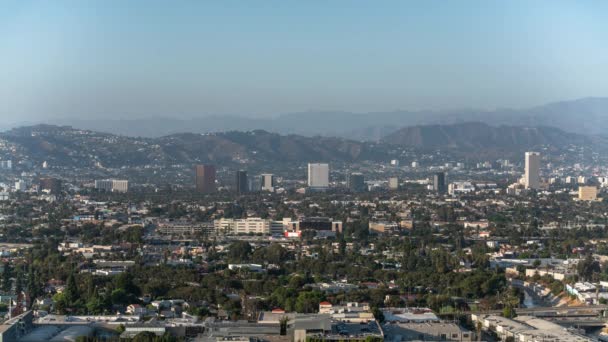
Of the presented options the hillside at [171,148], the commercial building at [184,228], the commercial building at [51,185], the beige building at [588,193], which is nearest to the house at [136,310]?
the commercial building at [184,228]

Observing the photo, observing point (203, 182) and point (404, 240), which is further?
point (203, 182)

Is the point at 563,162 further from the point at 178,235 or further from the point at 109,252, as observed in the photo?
the point at 109,252

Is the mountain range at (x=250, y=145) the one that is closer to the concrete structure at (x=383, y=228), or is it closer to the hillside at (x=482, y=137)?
the hillside at (x=482, y=137)

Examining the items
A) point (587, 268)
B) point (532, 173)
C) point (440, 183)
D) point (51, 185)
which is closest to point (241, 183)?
point (51, 185)

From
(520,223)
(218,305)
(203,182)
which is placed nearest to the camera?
(218,305)

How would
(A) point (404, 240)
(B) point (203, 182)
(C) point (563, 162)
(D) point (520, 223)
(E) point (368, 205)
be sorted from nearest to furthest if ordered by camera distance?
1. (A) point (404, 240)
2. (D) point (520, 223)
3. (E) point (368, 205)
4. (B) point (203, 182)
5. (C) point (563, 162)

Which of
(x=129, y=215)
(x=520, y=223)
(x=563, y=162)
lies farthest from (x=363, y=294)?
A: (x=563, y=162)

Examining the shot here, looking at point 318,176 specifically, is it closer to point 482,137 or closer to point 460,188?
point 460,188

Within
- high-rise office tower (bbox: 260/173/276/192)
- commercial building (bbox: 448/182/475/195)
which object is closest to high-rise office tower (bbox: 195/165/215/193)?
high-rise office tower (bbox: 260/173/276/192)
